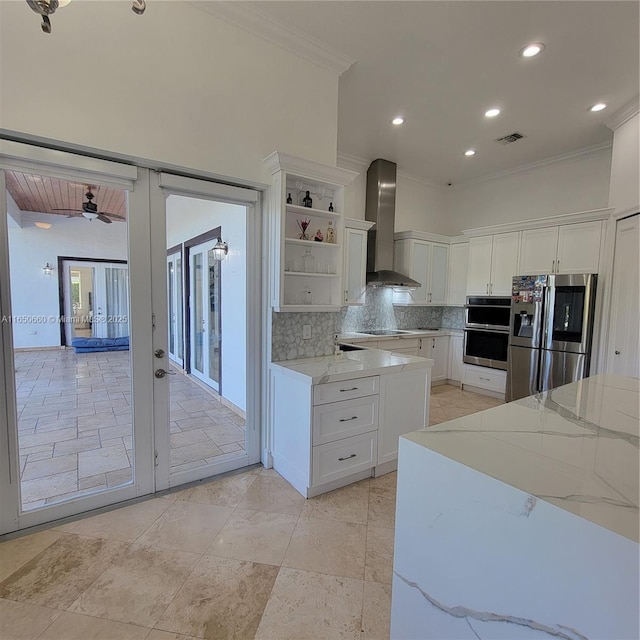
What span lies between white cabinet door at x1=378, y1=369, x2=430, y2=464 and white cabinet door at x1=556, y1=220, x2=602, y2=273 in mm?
2698

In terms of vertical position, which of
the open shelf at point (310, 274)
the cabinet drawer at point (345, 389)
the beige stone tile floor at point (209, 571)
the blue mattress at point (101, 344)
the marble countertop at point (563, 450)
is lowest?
the beige stone tile floor at point (209, 571)

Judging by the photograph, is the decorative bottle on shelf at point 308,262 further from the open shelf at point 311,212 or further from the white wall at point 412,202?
the white wall at point 412,202

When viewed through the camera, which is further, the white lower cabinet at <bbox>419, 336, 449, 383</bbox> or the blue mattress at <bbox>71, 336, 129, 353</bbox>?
the white lower cabinet at <bbox>419, 336, 449, 383</bbox>

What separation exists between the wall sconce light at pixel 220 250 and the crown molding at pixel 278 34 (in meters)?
1.55

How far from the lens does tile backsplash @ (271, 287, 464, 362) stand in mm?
2871

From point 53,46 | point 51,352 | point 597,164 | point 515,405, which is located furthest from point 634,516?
point 597,164

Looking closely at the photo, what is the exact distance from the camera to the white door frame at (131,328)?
1967mm

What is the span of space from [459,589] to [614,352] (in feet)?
12.5

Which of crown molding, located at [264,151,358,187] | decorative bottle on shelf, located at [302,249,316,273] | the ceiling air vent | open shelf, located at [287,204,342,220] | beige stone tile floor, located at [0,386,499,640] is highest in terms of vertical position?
the ceiling air vent

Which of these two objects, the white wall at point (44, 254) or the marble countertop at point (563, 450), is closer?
the marble countertop at point (563, 450)

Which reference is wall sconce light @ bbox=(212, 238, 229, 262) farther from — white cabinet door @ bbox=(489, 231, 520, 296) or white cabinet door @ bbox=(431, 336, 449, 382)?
white cabinet door @ bbox=(489, 231, 520, 296)

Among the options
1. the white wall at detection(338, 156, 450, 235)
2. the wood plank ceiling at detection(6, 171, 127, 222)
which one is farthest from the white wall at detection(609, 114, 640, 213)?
the wood plank ceiling at detection(6, 171, 127, 222)

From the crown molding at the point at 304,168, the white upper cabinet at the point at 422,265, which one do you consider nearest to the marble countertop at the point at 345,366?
the crown molding at the point at 304,168

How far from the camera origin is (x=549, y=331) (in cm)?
418
